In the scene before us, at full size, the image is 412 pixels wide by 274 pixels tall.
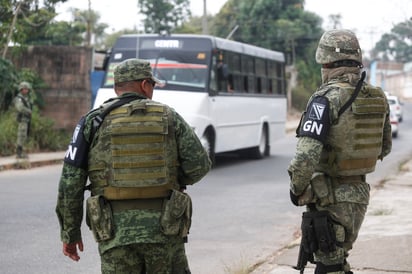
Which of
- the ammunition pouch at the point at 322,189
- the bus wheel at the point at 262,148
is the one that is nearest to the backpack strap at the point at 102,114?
the ammunition pouch at the point at 322,189

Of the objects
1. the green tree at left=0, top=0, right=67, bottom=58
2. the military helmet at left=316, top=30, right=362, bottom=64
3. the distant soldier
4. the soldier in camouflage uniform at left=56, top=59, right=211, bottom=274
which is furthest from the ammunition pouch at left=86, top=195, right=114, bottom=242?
the green tree at left=0, top=0, right=67, bottom=58

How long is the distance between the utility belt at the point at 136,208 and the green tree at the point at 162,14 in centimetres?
3832

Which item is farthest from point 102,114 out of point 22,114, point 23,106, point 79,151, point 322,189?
point 22,114

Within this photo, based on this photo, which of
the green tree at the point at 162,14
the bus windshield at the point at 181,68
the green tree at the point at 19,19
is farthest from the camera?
the green tree at the point at 162,14

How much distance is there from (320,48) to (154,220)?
1539 millimetres

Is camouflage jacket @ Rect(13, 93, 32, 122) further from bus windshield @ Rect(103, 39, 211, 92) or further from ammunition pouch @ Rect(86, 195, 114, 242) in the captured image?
ammunition pouch @ Rect(86, 195, 114, 242)

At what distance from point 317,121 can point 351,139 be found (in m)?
0.26

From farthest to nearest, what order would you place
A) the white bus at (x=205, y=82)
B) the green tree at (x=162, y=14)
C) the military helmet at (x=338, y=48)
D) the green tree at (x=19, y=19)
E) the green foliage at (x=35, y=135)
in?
the green tree at (x=162, y=14) < the green tree at (x=19, y=19) < the green foliage at (x=35, y=135) < the white bus at (x=205, y=82) < the military helmet at (x=338, y=48)

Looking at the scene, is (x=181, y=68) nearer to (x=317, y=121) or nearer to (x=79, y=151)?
(x=317, y=121)

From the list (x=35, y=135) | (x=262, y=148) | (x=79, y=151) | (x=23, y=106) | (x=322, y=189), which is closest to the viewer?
(x=79, y=151)

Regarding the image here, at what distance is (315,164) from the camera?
4.21 metres

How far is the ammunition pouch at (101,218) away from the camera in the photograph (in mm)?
3807

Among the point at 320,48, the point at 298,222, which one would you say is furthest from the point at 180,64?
the point at 320,48

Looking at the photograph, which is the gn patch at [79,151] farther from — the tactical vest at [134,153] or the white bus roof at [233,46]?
the white bus roof at [233,46]
